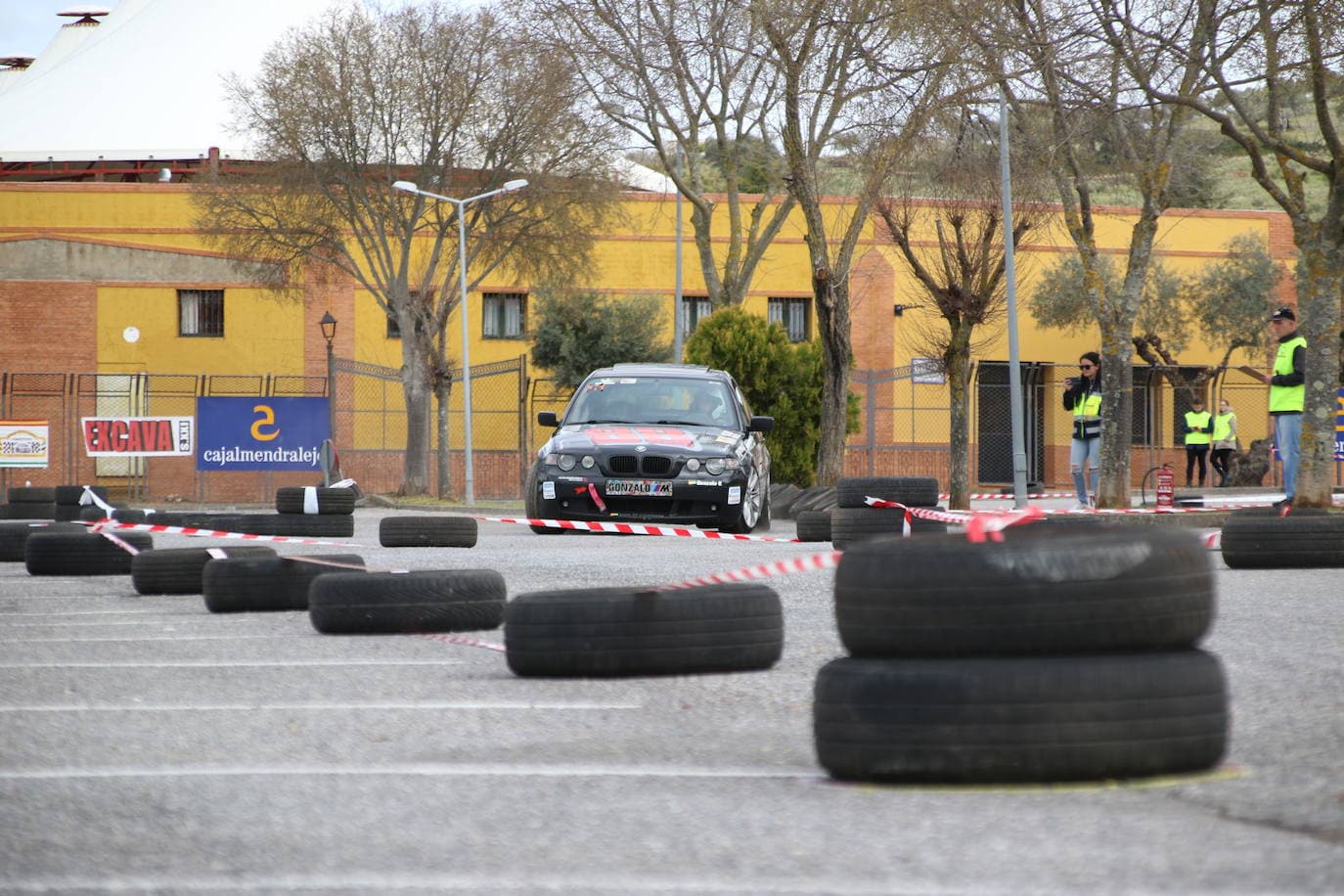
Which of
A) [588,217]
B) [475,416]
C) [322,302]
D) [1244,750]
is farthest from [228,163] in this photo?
[1244,750]

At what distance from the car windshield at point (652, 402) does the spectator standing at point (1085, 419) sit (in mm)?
5340

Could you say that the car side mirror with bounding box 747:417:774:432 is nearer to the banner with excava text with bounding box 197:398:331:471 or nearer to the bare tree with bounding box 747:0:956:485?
the bare tree with bounding box 747:0:956:485

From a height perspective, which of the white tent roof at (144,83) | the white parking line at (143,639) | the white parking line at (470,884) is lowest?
the white parking line at (143,639)

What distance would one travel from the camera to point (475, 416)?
46.2 metres

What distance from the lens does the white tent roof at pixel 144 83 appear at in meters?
61.2

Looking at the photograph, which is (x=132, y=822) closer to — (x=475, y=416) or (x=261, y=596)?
(x=261, y=596)

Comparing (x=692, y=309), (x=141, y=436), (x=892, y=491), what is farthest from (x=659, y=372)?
(x=692, y=309)

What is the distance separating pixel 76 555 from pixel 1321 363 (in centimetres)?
1146

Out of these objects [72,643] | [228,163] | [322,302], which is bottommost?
[72,643]

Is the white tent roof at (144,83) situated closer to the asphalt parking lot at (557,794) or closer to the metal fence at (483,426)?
the metal fence at (483,426)

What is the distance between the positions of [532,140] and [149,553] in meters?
27.4

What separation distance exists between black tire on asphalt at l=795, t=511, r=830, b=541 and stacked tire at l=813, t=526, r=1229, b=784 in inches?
460

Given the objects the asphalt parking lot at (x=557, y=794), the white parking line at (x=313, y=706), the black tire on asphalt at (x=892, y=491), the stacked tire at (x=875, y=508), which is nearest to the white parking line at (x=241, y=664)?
the asphalt parking lot at (x=557, y=794)

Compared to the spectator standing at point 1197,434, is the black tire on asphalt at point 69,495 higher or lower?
lower
